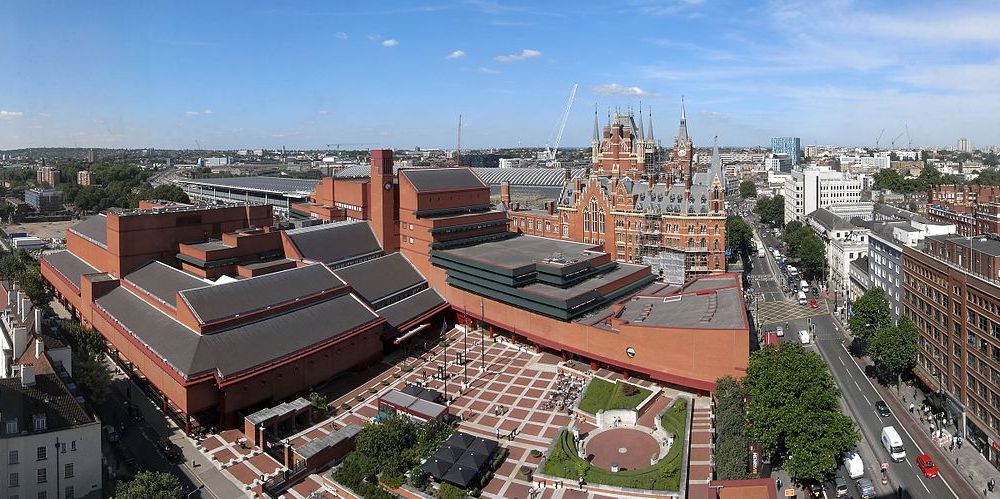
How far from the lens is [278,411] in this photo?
56.8 meters

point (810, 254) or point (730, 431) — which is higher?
point (810, 254)

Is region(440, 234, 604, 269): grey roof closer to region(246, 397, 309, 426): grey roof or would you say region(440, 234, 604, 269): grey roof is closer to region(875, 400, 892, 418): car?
region(246, 397, 309, 426): grey roof

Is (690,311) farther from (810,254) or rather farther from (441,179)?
(810,254)

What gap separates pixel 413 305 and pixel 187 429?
3252cm

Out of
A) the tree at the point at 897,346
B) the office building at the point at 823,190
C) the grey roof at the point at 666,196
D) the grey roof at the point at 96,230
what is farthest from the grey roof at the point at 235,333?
the office building at the point at 823,190

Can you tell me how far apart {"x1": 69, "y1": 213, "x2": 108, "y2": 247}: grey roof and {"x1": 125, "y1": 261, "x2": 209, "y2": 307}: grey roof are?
386 inches

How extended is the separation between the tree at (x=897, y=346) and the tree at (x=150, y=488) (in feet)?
215

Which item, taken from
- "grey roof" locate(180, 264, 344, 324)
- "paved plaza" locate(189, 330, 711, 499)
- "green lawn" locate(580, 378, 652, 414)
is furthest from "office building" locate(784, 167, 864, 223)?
"grey roof" locate(180, 264, 344, 324)

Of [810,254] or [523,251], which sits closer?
[523,251]

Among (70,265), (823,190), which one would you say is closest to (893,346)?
(70,265)

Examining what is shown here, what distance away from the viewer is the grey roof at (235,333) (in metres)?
57.2

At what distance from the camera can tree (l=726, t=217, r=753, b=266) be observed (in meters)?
138

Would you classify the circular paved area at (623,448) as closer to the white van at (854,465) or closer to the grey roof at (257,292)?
the white van at (854,465)

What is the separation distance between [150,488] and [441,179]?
211 ft
